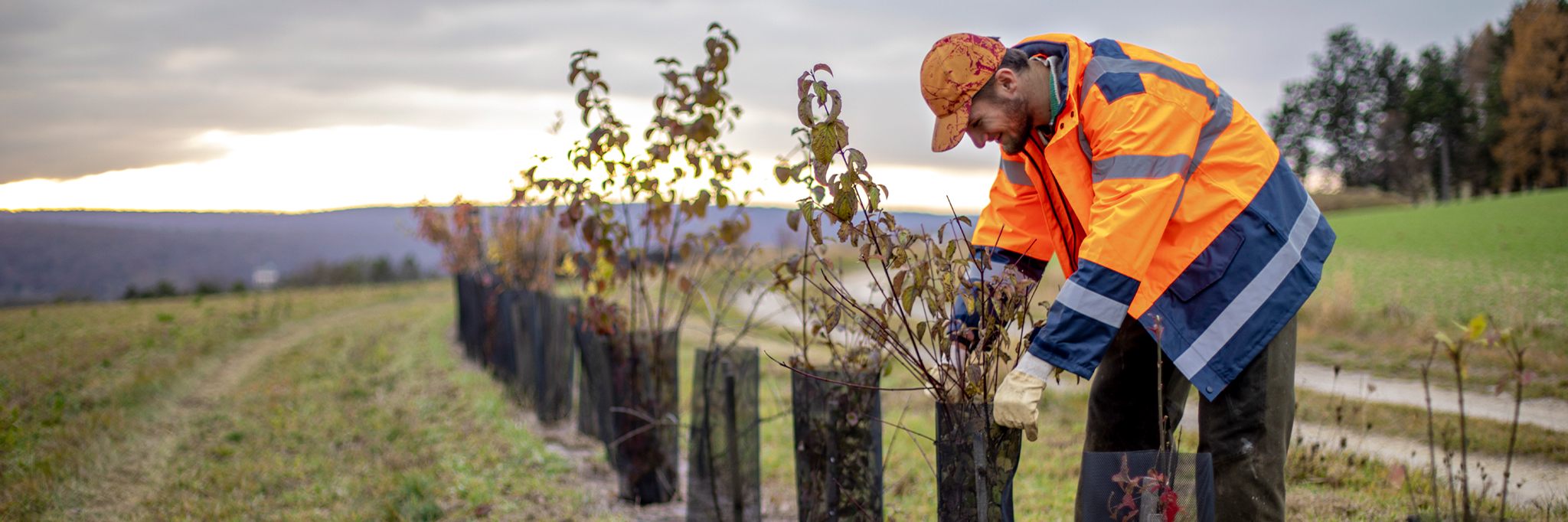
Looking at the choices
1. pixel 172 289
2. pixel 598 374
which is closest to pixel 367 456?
pixel 598 374

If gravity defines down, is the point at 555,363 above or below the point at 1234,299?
below

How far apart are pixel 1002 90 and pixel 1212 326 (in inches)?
31.5

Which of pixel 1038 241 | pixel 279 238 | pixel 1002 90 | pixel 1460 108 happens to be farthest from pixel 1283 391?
pixel 1460 108

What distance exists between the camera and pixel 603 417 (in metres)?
4.21

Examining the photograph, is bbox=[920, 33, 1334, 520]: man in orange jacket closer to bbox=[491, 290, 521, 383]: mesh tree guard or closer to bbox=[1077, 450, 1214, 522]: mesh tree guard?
bbox=[1077, 450, 1214, 522]: mesh tree guard

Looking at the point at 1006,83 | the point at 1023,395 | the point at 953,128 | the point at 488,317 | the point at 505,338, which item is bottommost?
the point at 505,338

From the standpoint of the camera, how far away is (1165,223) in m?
1.79

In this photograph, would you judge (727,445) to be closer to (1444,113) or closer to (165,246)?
(165,246)

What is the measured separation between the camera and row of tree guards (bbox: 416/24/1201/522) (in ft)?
6.51

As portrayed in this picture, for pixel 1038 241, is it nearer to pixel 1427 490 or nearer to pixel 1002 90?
pixel 1002 90

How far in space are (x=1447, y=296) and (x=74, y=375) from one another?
13719mm

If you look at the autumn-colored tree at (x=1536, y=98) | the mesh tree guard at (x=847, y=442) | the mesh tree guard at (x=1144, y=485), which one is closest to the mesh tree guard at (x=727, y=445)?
the mesh tree guard at (x=847, y=442)

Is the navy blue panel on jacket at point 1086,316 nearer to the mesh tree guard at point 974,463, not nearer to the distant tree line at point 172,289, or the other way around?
the mesh tree guard at point 974,463

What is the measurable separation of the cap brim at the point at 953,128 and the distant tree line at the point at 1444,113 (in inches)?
1307
